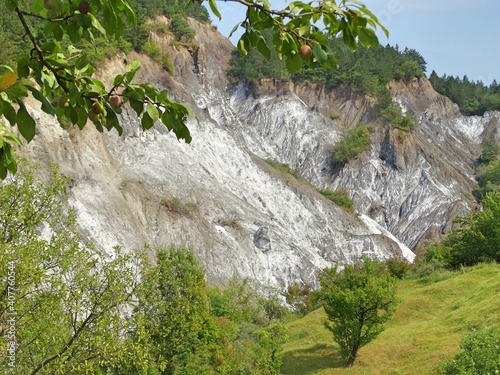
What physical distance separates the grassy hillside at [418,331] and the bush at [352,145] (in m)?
38.5

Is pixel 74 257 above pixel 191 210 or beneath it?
beneath

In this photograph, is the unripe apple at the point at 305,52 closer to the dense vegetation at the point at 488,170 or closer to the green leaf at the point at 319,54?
the green leaf at the point at 319,54

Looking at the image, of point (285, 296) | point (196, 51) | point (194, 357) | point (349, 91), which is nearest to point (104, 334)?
point (194, 357)

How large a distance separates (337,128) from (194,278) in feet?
194

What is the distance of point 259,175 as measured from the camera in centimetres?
5203

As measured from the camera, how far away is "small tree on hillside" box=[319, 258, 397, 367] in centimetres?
2302

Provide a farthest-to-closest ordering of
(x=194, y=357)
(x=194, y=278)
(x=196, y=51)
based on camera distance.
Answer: (x=196, y=51) → (x=194, y=278) → (x=194, y=357)

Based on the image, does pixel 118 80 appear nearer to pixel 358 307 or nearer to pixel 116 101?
pixel 116 101

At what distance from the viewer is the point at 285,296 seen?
39.9 meters

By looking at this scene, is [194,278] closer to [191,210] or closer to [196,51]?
[191,210]

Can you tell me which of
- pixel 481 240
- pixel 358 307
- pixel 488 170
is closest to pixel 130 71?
pixel 358 307

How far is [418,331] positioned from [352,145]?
4824 cm

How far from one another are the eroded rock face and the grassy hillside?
1155 cm

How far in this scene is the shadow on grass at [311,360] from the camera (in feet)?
79.5
